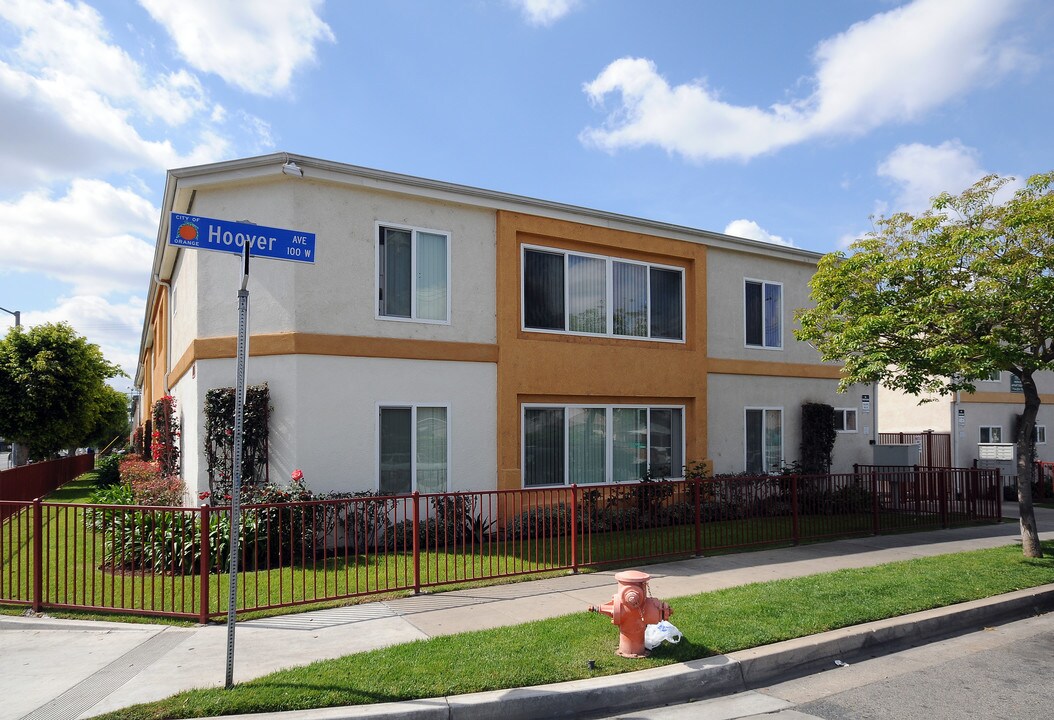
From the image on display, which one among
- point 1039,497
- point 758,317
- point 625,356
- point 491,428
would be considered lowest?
point 1039,497

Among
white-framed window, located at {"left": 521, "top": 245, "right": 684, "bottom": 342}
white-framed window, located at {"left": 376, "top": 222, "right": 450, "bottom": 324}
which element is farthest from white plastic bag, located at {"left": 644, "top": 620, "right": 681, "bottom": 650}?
white-framed window, located at {"left": 521, "top": 245, "right": 684, "bottom": 342}

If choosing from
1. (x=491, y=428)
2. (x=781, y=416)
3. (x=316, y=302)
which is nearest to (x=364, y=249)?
(x=316, y=302)

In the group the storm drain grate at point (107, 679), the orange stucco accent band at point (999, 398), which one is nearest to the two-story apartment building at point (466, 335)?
the storm drain grate at point (107, 679)

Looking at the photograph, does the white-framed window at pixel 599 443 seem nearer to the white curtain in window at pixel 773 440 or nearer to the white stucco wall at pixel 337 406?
the white stucco wall at pixel 337 406

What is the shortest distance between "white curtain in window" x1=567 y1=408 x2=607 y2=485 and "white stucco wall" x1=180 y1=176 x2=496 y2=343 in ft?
10.8

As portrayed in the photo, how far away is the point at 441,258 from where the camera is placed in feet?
39.9

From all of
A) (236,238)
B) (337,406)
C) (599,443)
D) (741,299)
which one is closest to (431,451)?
(337,406)

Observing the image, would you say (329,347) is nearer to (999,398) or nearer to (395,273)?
(395,273)

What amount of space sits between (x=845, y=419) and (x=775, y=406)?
248 centimetres

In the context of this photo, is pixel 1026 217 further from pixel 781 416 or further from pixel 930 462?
pixel 930 462

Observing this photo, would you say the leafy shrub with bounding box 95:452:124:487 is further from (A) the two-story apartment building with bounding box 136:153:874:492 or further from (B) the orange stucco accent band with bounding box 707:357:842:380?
(B) the orange stucco accent band with bounding box 707:357:842:380

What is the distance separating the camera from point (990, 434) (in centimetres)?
2278

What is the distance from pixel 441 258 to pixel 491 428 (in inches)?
120

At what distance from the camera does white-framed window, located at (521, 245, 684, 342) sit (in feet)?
43.3
